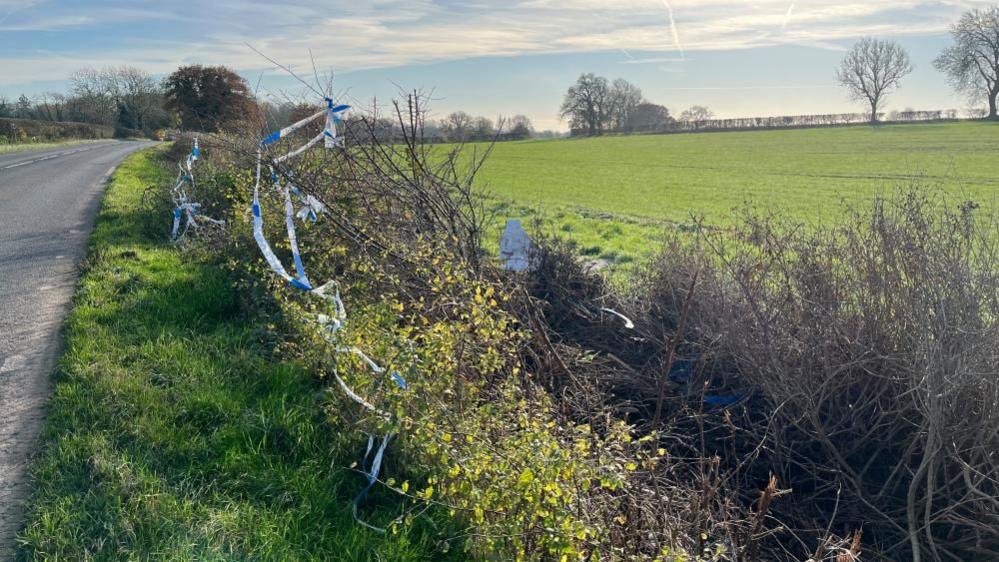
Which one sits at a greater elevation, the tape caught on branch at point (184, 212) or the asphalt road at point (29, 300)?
the tape caught on branch at point (184, 212)

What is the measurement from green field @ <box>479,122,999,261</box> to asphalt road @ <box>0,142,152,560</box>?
5095 mm

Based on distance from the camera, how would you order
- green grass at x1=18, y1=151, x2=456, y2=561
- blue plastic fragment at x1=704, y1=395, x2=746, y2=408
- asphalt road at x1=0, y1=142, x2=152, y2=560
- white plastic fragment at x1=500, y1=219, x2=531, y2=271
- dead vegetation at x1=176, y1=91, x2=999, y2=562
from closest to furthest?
1. green grass at x1=18, y1=151, x2=456, y2=561
2. asphalt road at x1=0, y1=142, x2=152, y2=560
3. dead vegetation at x1=176, y1=91, x2=999, y2=562
4. blue plastic fragment at x1=704, y1=395, x2=746, y2=408
5. white plastic fragment at x1=500, y1=219, x2=531, y2=271

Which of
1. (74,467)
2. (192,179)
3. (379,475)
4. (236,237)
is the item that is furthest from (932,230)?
(192,179)

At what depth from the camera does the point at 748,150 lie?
49.5 m

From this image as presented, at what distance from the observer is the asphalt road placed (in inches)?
142

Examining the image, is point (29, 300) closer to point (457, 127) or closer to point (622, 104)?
point (457, 127)

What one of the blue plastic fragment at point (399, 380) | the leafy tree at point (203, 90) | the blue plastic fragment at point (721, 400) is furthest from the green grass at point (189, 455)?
the leafy tree at point (203, 90)

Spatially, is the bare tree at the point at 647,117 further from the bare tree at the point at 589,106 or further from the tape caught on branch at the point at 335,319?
the tape caught on branch at the point at 335,319

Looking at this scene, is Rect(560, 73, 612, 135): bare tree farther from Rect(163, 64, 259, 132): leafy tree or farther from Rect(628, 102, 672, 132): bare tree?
Rect(163, 64, 259, 132): leafy tree

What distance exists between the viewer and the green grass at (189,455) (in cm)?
309

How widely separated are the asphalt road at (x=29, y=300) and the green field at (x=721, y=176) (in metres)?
5.10

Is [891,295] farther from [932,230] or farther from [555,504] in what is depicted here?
[555,504]

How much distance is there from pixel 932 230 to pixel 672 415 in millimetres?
2097

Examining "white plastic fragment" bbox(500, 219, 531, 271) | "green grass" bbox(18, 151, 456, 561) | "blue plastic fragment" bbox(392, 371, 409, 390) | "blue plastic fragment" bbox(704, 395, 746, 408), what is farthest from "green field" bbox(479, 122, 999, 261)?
"green grass" bbox(18, 151, 456, 561)
